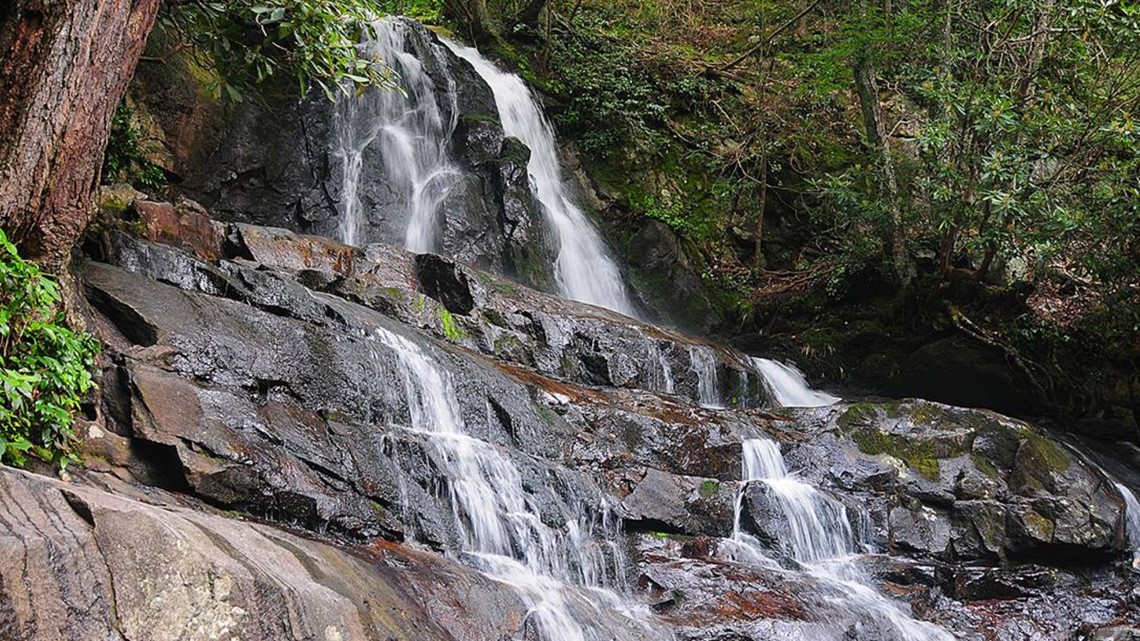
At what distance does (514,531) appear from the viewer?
Answer: 630 cm

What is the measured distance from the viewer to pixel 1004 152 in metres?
10.8

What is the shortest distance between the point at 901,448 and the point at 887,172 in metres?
5.58

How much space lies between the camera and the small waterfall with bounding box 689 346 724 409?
10867 millimetres

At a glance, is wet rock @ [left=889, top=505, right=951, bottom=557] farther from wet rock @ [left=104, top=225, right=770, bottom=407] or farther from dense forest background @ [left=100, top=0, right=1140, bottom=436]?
dense forest background @ [left=100, top=0, right=1140, bottom=436]

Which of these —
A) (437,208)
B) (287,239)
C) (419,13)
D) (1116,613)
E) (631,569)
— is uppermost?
(419,13)

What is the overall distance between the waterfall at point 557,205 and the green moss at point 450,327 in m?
4.66

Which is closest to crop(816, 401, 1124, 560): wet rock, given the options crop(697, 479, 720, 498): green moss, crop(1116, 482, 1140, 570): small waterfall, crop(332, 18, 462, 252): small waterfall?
crop(1116, 482, 1140, 570): small waterfall

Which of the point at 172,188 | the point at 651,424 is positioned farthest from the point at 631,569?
the point at 172,188

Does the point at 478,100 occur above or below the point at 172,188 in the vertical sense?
above

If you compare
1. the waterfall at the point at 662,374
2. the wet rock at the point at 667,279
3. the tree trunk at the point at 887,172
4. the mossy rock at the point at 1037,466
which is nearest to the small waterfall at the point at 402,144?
the wet rock at the point at 667,279

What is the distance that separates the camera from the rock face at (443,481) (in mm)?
3355

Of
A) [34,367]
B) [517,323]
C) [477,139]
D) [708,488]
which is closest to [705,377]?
→ [517,323]

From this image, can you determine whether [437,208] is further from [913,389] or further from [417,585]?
[417,585]

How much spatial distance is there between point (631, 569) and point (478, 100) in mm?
10562
